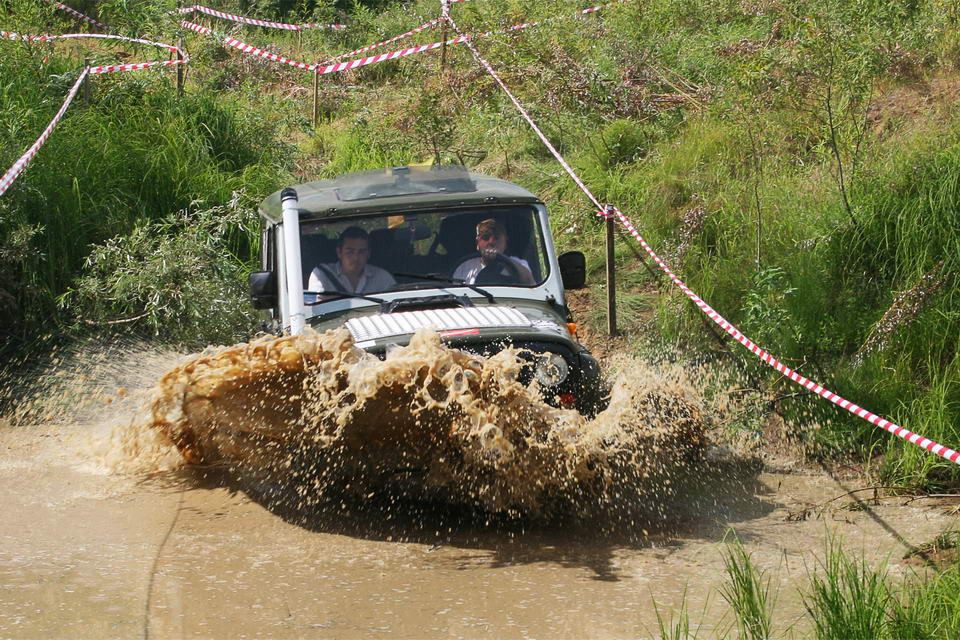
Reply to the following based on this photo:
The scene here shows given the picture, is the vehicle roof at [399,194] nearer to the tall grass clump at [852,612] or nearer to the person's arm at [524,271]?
the person's arm at [524,271]

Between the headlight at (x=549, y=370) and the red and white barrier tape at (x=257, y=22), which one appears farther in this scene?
the red and white barrier tape at (x=257, y=22)

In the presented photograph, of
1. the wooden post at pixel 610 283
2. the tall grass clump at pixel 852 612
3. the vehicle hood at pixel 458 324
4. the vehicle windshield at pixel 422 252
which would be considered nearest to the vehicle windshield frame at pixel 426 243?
the vehicle windshield at pixel 422 252

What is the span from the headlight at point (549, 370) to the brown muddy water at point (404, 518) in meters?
0.30

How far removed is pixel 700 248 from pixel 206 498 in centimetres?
462

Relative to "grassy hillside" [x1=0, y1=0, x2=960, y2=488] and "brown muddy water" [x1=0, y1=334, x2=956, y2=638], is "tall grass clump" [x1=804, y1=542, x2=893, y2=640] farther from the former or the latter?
"grassy hillside" [x1=0, y1=0, x2=960, y2=488]

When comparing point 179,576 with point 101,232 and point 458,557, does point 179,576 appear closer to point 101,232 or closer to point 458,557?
point 458,557

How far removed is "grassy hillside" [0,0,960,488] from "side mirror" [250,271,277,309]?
106 inches

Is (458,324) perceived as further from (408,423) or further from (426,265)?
(426,265)

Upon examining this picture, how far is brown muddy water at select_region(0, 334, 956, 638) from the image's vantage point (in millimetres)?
4402

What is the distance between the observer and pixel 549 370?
533 cm

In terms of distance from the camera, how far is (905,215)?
7.44 meters

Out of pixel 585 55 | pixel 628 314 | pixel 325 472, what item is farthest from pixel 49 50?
pixel 325 472

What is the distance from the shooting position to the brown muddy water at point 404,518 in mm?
4402

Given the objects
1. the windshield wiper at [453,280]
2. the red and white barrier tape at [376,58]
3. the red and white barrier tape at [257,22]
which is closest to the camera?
the windshield wiper at [453,280]
